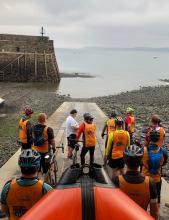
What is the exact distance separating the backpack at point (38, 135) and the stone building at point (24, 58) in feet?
186

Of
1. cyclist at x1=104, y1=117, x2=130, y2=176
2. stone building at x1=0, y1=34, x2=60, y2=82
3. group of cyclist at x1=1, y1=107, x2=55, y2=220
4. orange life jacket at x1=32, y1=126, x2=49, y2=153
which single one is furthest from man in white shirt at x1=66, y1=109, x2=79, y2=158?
stone building at x1=0, y1=34, x2=60, y2=82

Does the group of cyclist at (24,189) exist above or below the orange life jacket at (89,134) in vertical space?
above

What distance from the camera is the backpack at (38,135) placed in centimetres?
911

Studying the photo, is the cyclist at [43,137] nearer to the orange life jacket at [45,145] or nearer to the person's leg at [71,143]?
the orange life jacket at [45,145]

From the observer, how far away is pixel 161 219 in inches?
331

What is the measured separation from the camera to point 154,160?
22.5 ft

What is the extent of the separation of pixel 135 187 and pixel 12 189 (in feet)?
4.66

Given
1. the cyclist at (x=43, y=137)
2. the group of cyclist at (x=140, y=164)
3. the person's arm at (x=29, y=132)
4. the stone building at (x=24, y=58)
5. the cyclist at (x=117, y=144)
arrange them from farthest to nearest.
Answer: the stone building at (x=24, y=58), the person's arm at (x=29, y=132), the cyclist at (x=43, y=137), the cyclist at (x=117, y=144), the group of cyclist at (x=140, y=164)

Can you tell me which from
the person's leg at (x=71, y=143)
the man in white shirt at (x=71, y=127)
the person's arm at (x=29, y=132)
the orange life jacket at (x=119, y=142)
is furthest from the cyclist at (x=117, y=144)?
the man in white shirt at (x=71, y=127)

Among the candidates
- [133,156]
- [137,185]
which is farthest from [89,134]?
[133,156]

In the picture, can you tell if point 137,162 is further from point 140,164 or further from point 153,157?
point 153,157

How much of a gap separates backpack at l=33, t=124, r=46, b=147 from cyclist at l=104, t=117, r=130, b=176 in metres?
1.45

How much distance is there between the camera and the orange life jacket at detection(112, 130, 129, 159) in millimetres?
8773

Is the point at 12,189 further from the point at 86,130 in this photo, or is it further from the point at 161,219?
the point at 86,130
